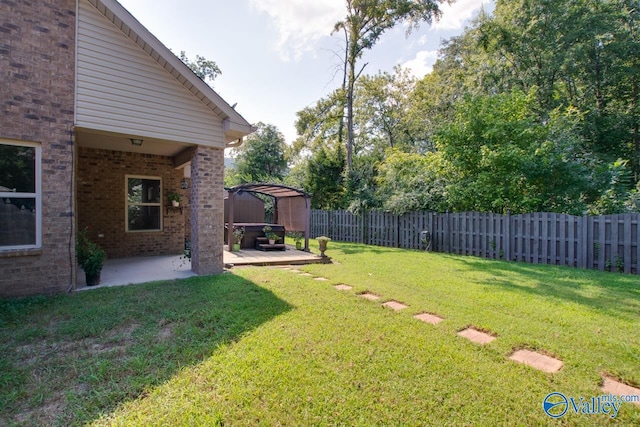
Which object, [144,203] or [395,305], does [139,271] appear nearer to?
[144,203]

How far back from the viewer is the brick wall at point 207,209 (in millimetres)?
6469

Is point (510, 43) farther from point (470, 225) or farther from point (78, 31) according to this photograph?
point (78, 31)

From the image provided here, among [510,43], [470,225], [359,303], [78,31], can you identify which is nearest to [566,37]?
[510,43]

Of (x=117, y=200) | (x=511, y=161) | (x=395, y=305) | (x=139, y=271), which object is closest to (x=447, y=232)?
(x=511, y=161)

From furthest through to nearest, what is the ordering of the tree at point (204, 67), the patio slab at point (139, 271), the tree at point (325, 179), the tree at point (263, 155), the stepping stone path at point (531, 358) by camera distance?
the tree at point (263, 155), the tree at point (204, 67), the tree at point (325, 179), the patio slab at point (139, 271), the stepping stone path at point (531, 358)

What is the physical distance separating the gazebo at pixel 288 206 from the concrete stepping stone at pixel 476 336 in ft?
23.4

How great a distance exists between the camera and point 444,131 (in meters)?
11.0

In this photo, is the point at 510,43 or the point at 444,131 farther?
the point at 510,43

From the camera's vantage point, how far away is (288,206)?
12.3m

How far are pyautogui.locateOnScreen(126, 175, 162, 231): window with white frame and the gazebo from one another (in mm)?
2089

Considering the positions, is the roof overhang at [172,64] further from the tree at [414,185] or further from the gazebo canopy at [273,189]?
the tree at [414,185]

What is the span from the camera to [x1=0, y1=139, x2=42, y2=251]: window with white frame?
490 cm

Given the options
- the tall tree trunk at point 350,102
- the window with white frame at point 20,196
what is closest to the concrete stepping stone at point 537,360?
the window with white frame at point 20,196

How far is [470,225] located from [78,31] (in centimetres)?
1095
